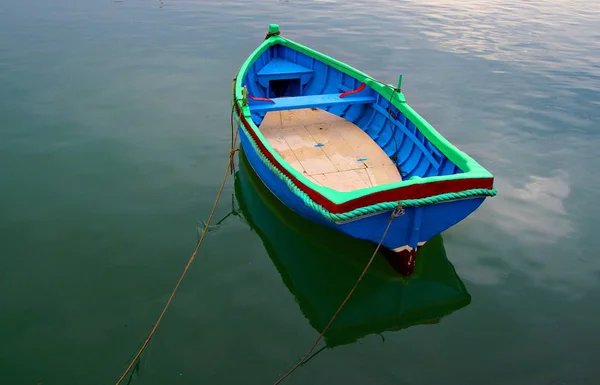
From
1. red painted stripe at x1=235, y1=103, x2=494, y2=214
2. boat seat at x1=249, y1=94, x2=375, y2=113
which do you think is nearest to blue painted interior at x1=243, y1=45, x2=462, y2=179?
boat seat at x1=249, y1=94, x2=375, y2=113

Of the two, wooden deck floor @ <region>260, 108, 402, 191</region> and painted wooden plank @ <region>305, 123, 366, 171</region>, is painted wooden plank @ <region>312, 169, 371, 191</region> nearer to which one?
wooden deck floor @ <region>260, 108, 402, 191</region>

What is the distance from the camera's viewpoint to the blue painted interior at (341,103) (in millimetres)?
6624

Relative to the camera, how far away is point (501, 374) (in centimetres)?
476

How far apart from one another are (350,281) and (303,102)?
137 inches

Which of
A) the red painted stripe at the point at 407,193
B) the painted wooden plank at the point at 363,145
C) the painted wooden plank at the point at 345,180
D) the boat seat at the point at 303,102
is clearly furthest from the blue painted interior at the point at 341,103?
the red painted stripe at the point at 407,193

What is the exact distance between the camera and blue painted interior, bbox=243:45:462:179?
6624 mm

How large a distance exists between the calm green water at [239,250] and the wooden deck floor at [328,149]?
0.83m

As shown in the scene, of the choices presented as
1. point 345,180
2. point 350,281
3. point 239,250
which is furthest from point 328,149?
point 350,281

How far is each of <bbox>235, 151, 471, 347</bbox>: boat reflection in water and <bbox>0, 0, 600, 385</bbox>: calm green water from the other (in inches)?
1.1

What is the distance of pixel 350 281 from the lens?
5.90 m

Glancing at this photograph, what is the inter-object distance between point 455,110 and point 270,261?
6.70 m

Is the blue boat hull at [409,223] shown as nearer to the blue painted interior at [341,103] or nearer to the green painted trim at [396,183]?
the green painted trim at [396,183]

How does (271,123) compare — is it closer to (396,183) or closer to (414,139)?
(414,139)

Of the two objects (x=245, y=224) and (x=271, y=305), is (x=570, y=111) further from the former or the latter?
(x=271, y=305)
